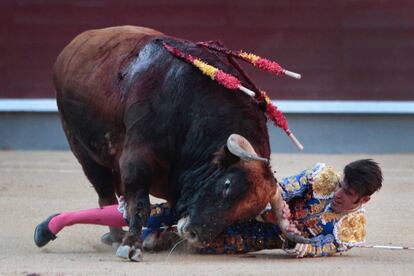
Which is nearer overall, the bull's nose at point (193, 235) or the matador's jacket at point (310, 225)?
the bull's nose at point (193, 235)

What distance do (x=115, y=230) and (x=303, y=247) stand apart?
3.21 feet

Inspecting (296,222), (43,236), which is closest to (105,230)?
(43,236)

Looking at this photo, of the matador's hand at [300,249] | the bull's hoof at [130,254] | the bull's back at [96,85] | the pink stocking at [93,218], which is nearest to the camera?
the bull's hoof at [130,254]

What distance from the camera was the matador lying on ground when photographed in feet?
15.2

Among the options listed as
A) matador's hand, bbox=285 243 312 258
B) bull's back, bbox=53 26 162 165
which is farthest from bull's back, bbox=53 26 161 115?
matador's hand, bbox=285 243 312 258

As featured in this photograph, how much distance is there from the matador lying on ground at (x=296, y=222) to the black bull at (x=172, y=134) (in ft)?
0.58

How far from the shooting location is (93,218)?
485 cm

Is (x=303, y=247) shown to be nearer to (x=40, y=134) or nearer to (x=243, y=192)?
(x=243, y=192)

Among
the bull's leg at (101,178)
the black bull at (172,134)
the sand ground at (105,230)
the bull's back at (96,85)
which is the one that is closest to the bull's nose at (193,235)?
the black bull at (172,134)

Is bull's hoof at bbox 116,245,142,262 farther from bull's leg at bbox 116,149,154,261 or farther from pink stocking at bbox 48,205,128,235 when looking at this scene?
pink stocking at bbox 48,205,128,235

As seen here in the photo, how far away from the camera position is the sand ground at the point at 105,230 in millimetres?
4277

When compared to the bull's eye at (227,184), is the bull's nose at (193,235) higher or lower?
lower

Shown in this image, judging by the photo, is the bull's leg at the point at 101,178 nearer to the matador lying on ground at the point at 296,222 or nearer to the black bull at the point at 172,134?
the black bull at the point at 172,134

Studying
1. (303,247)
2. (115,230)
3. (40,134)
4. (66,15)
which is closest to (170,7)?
(66,15)
